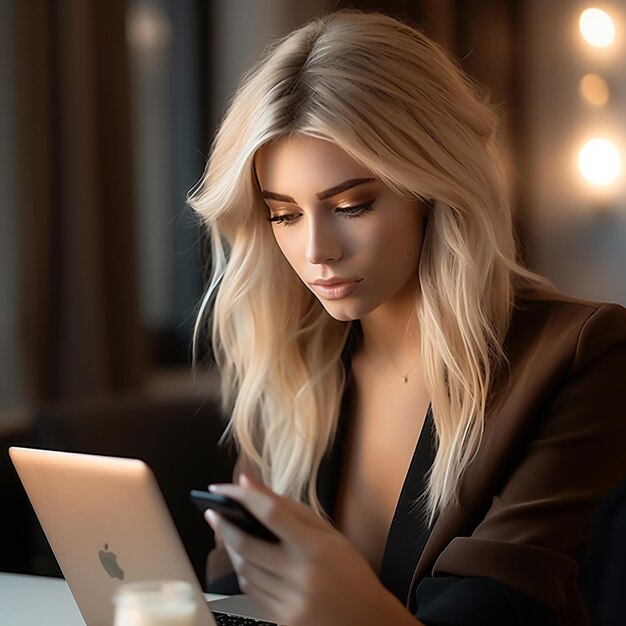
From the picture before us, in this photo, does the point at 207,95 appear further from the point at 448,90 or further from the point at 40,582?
the point at 40,582

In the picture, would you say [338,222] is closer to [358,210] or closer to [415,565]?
[358,210]

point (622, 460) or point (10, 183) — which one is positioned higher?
point (10, 183)

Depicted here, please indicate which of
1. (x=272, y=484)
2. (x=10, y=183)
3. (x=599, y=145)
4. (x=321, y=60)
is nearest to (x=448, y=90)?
(x=321, y=60)

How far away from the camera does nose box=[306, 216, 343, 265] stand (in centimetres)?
145

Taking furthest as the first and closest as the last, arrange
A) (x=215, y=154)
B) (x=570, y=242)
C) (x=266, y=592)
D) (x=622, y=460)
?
(x=570, y=242) < (x=215, y=154) < (x=622, y=460) < (x=266, y=592)

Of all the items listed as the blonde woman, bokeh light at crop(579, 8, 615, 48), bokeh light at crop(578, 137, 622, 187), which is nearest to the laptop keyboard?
the blonde woman

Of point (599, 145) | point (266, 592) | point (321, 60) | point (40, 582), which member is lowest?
point (40, 582)

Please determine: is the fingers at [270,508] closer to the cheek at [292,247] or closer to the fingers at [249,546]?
the fingers at [249,546]

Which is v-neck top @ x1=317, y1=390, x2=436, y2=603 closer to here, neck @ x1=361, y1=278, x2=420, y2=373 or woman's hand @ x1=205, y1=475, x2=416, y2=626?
neck @ x1=361, y1=278, x2=420, y2=373

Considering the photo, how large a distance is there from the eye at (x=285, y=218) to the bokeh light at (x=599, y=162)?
48cm

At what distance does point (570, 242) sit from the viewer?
1717 mm

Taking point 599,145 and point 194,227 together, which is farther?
point 194,227

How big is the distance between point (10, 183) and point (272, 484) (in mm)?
→ 830

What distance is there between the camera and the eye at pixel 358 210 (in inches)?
57.3
